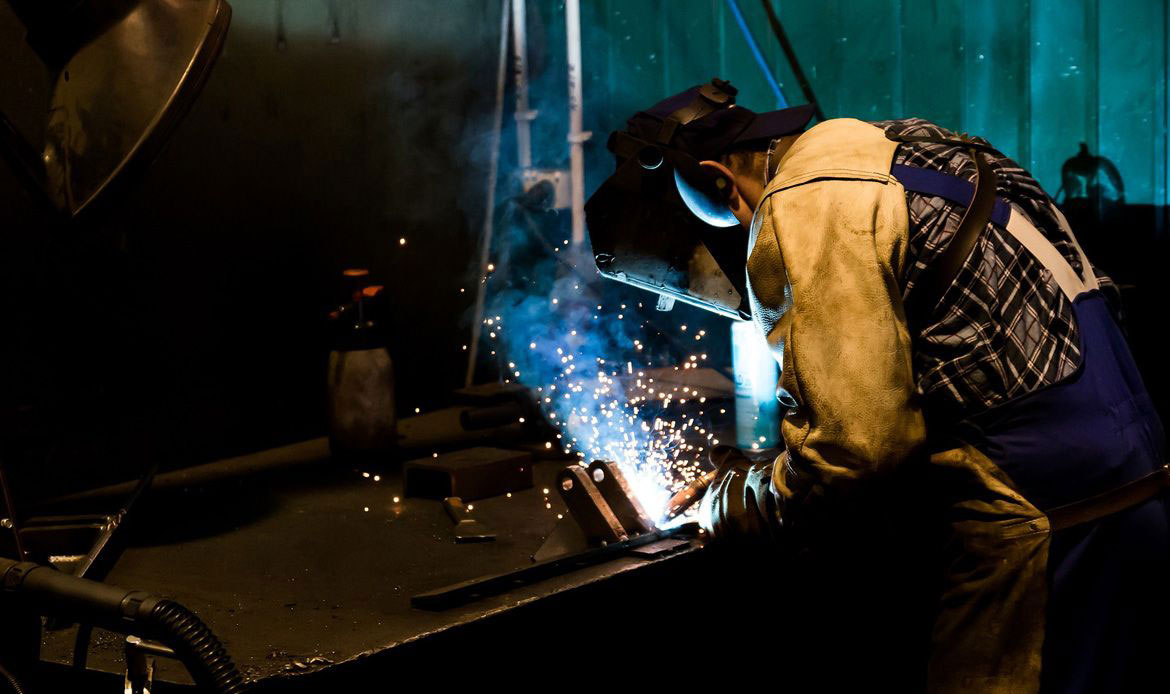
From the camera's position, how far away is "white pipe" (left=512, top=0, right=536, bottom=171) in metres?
3.91

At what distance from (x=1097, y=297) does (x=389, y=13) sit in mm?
2465

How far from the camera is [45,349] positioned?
8.83 feet

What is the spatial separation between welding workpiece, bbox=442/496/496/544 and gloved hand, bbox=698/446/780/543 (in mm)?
453

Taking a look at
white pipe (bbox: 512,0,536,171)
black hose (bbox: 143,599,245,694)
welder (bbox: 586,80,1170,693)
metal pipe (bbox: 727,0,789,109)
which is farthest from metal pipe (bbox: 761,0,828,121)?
black hose (bbox: 143,599,245,694)

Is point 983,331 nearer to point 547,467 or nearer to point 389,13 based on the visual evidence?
point 547,467

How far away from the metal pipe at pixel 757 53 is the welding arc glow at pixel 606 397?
2.94 ft

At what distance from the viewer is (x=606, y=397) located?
3.23 meters

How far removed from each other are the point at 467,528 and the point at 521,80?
6.82 feet

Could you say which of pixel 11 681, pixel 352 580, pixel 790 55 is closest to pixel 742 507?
pixel 352 580

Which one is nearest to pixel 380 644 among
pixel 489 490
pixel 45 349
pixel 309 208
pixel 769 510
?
pixel 769 510

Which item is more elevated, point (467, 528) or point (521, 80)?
point (521, 80)

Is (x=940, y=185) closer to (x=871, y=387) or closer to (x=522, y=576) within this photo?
(x=871, y=387)

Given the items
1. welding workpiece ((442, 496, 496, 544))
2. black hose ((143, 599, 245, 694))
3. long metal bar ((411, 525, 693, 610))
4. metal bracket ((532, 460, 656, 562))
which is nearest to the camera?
black hose ((143, 599, 245, 694))

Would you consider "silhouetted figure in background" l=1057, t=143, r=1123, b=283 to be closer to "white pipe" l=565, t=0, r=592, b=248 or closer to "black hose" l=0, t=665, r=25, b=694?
"white pipe" l=565, t=0, r=592, b=248
